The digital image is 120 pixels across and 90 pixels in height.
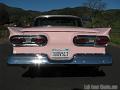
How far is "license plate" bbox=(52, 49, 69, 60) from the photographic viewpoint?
7.10m

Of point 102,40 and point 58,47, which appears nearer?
point 58,47

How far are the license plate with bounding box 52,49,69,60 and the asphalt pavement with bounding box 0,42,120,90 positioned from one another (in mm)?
364

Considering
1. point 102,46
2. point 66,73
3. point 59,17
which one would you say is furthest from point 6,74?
point 102,46

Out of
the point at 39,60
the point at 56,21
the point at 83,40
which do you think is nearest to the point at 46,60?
the point at 39,60

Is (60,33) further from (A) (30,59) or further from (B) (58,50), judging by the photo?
(A) (30,59)

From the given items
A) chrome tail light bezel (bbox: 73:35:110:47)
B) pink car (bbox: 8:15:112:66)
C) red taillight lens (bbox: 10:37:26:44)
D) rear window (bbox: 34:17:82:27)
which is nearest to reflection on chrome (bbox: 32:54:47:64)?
pink car (bbox: 8:15:112:66)

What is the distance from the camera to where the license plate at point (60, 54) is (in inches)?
280

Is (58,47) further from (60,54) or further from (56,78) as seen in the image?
(56,78)

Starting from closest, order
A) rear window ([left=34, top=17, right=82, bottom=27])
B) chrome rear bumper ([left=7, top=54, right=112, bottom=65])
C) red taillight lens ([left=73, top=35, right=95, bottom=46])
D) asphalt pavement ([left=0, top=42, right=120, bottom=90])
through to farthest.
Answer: asphalt pavement ([left=0, top=42, right=120, bottom=90])
chrome rear bumper ([left=7, top=54, right=112, bottom=65])
red taillight lens ([left=73, top=35, right=95, bottom=46])
rear window ([left=34, top=17, right=82, bottom=27])

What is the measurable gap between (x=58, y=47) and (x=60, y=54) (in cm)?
15

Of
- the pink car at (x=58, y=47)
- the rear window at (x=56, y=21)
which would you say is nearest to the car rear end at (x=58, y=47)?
the pink car at (x=58, y=47)

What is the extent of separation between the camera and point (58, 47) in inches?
281

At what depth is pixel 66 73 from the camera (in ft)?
27.9

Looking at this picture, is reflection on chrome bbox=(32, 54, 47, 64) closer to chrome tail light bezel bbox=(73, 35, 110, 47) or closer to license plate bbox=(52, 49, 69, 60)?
license plate bbox=(52, 49, 69, 60)
